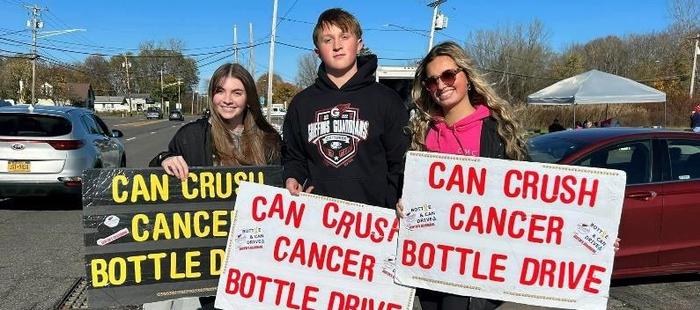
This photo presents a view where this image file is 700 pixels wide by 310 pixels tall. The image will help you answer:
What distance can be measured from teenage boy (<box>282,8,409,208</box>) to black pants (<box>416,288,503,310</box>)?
498mm

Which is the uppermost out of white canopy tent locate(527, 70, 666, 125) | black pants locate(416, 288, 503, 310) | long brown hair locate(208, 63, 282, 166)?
white canopy tent locate(527, 70, 666, 125)

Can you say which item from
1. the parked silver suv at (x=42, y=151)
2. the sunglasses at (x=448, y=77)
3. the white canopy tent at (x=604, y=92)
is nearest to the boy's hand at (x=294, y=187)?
the sunglasses at (x=448, y=77)

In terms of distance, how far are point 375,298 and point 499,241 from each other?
0.69 m

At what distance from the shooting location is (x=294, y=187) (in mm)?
2924

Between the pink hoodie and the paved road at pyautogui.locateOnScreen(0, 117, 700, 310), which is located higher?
the pink hoodie

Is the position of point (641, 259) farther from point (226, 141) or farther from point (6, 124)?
point (6, 124)

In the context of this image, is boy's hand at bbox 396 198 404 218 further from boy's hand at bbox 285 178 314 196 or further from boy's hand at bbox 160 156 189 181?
boy's hand at bbox 160 156 189 181

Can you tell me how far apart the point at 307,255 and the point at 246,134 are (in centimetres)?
77

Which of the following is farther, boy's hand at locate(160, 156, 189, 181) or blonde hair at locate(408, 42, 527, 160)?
boy's hand at locate(160, 156, 189, 181)

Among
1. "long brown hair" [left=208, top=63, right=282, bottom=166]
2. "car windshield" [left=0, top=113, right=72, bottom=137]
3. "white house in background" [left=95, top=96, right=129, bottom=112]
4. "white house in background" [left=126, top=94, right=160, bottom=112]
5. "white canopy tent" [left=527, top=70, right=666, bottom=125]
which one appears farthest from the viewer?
"white house in background" [left=95, top=96, right=129, bottom=112]

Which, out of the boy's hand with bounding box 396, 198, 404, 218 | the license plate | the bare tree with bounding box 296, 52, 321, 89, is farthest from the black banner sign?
the bare tree with bounding box 296, 52, 321, 89

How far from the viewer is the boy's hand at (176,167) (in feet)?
9.77

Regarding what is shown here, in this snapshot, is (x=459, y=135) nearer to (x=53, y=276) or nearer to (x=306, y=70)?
(x=53, y=276)

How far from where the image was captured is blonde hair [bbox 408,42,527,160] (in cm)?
268
